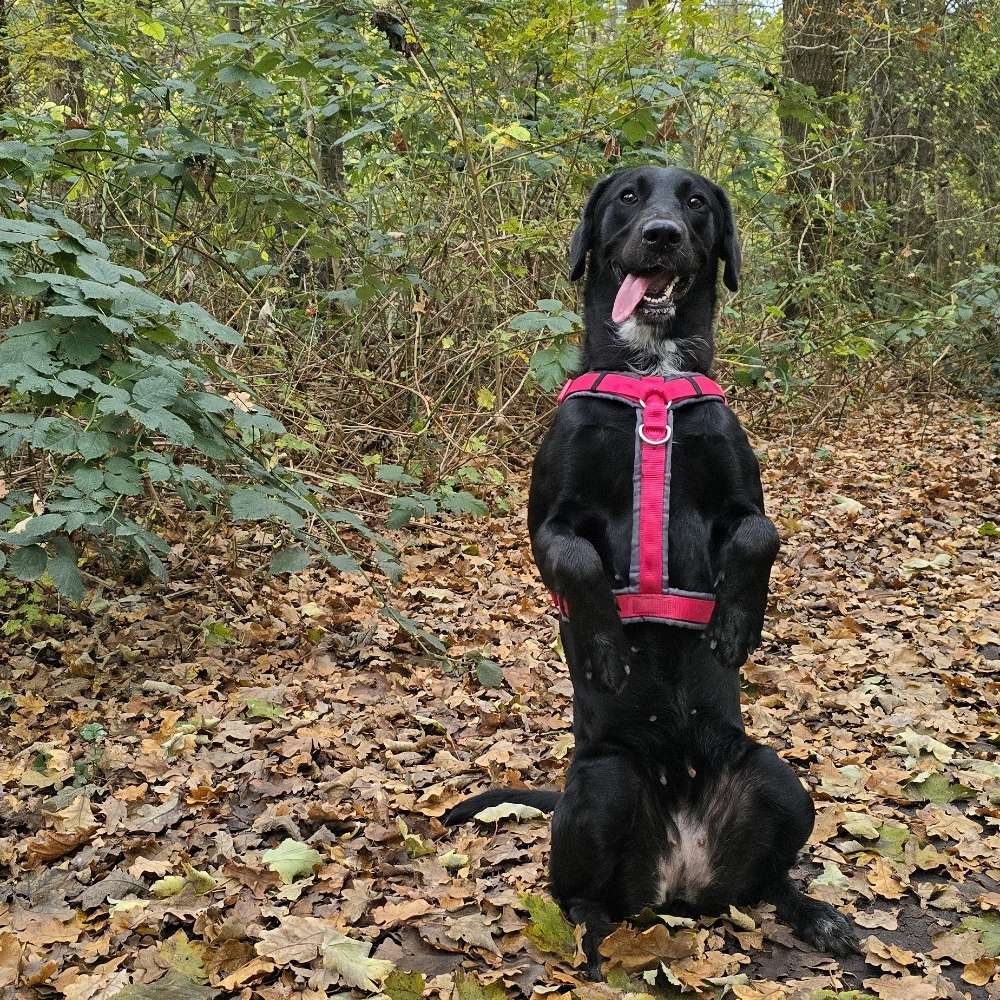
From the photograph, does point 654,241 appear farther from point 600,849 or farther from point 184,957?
point 184,957

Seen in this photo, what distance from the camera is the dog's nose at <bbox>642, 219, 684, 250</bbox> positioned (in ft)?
9.69

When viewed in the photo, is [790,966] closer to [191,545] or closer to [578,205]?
[191,545]

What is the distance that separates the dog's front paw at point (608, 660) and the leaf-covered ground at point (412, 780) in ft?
2.13

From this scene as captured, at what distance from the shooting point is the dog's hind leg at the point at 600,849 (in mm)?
2656

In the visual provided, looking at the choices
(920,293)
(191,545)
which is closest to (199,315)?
(191,545)

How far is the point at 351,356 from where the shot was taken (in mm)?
7648

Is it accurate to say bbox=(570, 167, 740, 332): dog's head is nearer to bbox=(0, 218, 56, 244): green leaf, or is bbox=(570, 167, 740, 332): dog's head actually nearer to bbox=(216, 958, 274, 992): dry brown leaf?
bbox=(0, 218, 56, 244): green leaf

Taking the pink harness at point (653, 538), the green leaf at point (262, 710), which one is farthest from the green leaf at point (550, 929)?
the green leaf at point (262, 710)

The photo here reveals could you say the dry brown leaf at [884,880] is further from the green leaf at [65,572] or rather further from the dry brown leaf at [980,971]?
the green leaf at [65,572]

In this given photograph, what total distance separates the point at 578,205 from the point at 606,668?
5.69m

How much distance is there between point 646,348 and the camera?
318 cm

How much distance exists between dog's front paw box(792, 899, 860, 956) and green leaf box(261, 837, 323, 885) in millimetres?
1455

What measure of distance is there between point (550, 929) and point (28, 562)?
222cm

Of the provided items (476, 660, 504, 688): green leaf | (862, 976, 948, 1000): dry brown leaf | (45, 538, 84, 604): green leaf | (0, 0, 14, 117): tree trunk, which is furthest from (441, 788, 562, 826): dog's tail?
(0, 0, 14, 117): tree trunk
